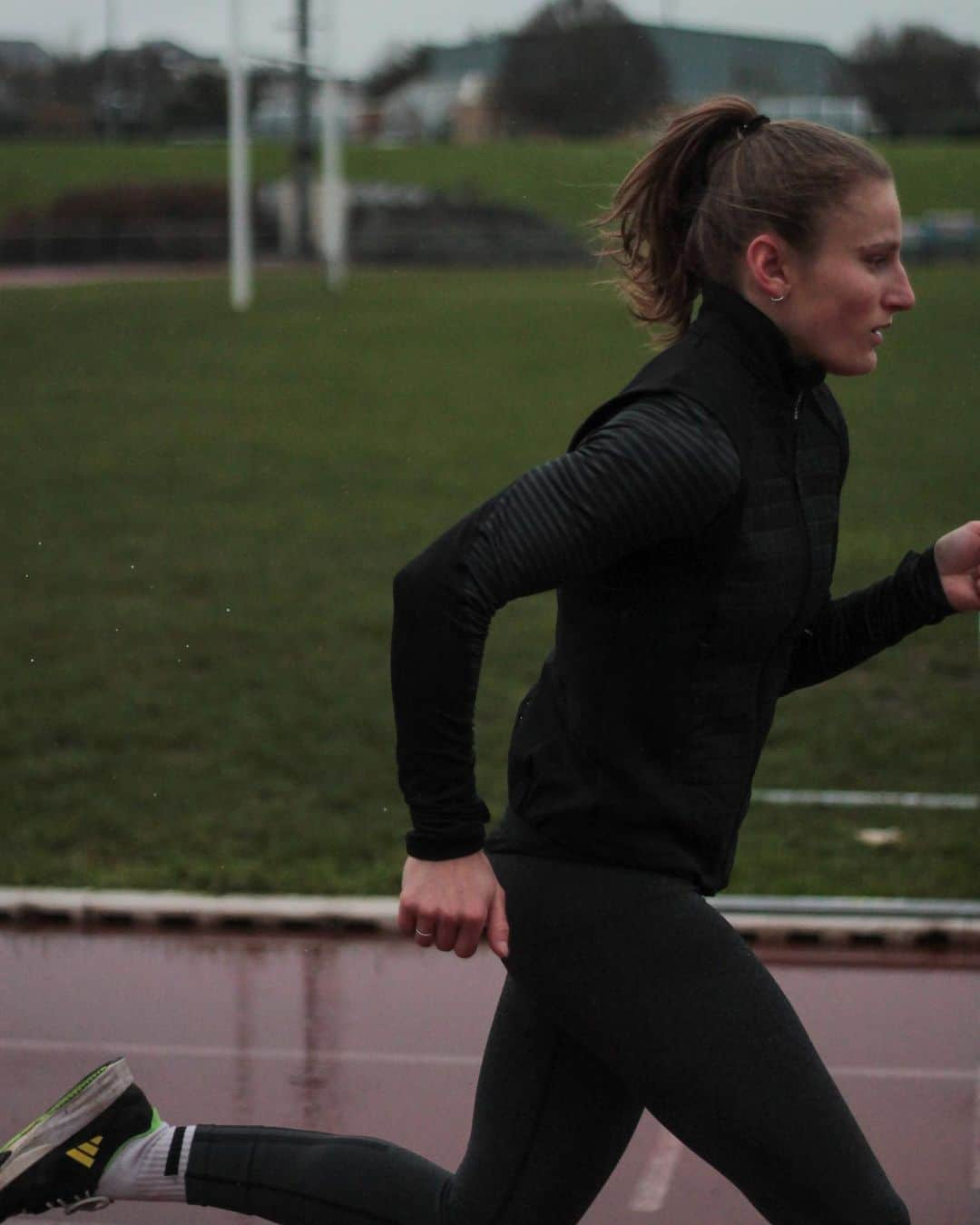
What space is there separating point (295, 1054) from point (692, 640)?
2369 mm

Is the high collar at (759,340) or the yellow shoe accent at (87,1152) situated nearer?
the high collar at (759,340)

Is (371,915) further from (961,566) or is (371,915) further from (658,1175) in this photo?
(961,566)

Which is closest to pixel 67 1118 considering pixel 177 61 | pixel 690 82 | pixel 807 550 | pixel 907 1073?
pixel 807 550

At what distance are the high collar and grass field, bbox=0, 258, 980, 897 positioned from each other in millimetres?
3296

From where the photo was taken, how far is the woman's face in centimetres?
230

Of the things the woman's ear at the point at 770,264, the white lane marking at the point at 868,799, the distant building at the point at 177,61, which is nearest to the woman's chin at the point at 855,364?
the woman's ear at the point at 770,264

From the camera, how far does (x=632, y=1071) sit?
7.55ft

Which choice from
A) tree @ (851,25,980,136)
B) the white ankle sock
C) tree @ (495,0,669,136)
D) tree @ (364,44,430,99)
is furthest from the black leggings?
tree @ (364,44,430,99)

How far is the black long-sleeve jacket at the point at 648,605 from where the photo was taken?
2.12m

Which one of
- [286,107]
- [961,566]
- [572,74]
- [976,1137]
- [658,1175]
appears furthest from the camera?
[286,107]

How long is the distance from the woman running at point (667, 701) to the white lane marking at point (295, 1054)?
183 centimetres

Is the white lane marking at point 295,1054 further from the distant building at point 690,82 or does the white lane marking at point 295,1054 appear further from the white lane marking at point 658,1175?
the distant building at point 690,82

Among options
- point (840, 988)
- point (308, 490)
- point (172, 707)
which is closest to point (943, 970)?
point (840, 988)

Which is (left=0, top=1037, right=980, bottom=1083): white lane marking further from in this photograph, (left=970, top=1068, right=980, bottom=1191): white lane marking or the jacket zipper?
the jacket zipper
